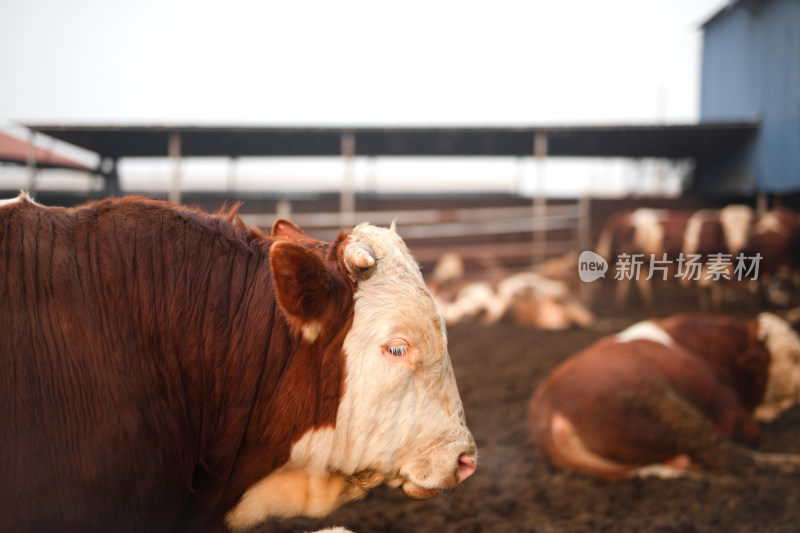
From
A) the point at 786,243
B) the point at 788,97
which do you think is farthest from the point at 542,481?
the point at 788,97

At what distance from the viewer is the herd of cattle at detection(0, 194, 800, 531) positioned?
1.40 meters

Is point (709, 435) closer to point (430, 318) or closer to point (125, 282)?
point (430, 318)

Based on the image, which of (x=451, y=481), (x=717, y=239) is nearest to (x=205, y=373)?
(x=451, y=481)

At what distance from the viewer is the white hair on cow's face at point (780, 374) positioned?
14.1 ft

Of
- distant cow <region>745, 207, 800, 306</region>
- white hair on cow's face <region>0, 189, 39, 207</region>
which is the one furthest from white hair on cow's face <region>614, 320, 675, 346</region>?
distant cow <region>745, 207, 800, 306</region>

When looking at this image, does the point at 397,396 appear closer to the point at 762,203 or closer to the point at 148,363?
the point at 148,363

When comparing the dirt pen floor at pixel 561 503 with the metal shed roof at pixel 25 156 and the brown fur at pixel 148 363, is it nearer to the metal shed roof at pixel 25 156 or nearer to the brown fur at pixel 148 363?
the brown fur at pixel 148 363

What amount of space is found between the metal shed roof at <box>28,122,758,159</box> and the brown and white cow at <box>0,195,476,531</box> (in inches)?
300

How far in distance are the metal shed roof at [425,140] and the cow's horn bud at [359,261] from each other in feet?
25.7

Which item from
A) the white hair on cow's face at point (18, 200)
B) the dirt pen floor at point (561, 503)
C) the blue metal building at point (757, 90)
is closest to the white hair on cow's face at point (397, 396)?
the white hair on cow's face at point (18, 200)

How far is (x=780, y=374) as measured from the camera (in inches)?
170

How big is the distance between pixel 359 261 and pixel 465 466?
0.73 meters

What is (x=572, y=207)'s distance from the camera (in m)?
13.0

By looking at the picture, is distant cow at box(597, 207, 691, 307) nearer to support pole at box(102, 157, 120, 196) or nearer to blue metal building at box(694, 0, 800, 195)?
blue metal building at box(694, 0, 800, 195)
